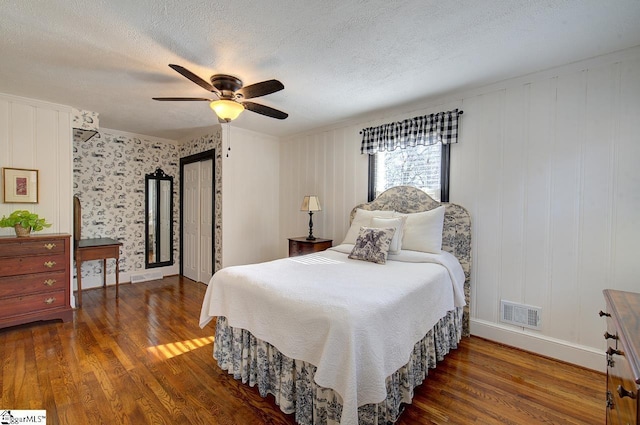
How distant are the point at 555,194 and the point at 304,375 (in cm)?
251

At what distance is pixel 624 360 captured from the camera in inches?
38.8

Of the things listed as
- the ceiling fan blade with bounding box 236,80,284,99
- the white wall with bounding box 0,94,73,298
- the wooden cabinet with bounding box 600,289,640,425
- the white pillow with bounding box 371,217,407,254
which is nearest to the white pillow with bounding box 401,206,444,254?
the white pillow with bounding box 371,217,407,254

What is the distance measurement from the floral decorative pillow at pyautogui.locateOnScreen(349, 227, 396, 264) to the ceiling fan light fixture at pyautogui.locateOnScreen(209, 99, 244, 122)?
5.31 feet

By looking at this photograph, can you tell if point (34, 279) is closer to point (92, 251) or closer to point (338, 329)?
point (92, 251)

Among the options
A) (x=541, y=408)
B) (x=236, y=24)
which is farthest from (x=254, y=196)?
(x=541, y=408)

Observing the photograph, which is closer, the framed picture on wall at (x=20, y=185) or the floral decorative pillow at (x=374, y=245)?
the floral decorative pillow at (x=374, y=245)

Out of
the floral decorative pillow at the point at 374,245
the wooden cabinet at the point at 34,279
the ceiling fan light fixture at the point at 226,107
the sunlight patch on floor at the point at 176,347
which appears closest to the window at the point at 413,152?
the floral decorative pillow at the point at 374,245

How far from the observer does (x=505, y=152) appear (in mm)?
2680

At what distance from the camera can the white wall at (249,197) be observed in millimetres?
4262

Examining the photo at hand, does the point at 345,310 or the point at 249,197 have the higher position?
the point at 249,197

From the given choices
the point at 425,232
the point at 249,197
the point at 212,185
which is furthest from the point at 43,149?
the point at 425,232

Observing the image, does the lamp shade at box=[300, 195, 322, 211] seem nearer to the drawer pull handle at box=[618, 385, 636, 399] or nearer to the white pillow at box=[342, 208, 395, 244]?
the white pillow at box=[342, 208, 395, 244]

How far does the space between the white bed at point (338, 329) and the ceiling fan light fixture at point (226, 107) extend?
50.9 inches

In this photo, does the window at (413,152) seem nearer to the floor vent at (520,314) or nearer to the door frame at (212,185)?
the floor vent at (520,314)
